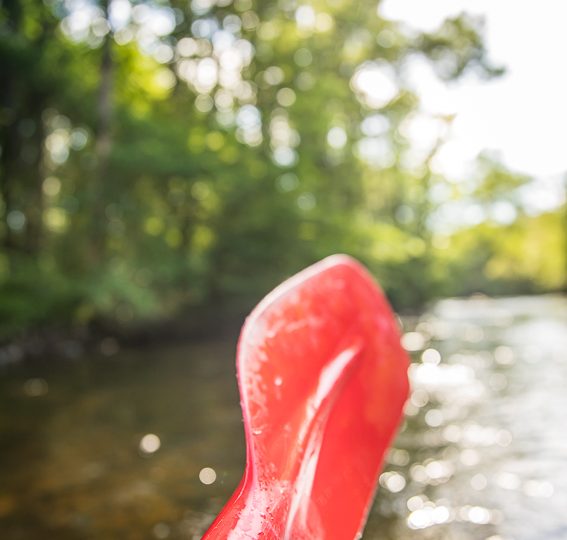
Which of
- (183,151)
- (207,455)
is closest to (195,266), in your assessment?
(183,151)

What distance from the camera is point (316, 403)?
2.76 m

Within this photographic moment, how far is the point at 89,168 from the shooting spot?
13.2 m

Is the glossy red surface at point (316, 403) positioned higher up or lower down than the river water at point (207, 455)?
higher up

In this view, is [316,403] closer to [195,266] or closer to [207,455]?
[207,455]

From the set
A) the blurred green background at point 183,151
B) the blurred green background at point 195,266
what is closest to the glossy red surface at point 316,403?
the blurred green background at point 195,266

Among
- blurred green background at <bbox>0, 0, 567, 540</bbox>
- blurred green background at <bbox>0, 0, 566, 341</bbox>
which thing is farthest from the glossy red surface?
blurred green background at <bbox>0, 0, 566, 341</bbox>

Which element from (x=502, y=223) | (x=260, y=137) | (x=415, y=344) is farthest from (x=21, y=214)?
(x=502, y=223)

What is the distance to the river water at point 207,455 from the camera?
324cm

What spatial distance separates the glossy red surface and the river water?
629mm

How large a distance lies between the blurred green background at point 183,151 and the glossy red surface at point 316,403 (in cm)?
771

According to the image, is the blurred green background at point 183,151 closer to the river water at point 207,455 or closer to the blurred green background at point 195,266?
the blurred green background at point 195,266

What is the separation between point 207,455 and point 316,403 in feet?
6.77

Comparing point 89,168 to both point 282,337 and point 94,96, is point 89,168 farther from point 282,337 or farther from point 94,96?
point 282,337

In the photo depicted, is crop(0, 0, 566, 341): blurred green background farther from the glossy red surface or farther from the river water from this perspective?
the glossy red surface
